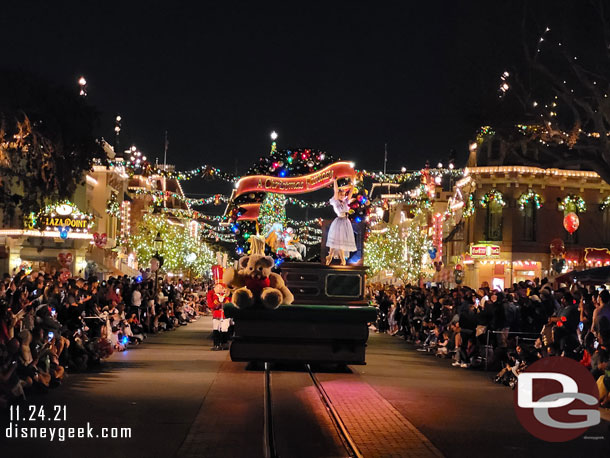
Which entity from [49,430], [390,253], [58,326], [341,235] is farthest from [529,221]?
[49,430]

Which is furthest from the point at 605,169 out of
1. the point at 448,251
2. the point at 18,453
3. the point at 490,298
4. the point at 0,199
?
the point at 448,251

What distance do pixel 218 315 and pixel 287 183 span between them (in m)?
4.25

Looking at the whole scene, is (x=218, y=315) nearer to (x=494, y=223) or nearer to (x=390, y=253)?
(x=494, y=223)

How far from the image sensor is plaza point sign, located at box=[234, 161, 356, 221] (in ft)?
89.1

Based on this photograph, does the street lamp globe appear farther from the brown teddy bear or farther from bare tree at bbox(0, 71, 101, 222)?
the brown teddy bear

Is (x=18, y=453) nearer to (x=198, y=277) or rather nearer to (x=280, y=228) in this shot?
(x=280, y=228)

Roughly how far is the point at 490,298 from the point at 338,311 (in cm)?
758

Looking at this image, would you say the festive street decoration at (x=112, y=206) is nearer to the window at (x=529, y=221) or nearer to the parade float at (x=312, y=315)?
the window at (x=529, y=221)

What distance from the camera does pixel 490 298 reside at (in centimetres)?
2525

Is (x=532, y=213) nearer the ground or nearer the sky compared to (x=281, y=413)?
nearer the sky

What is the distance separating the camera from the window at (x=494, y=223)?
5412 cm

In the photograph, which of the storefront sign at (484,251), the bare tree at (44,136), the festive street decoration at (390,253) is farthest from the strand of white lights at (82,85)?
the festive street decoration at (390,253)

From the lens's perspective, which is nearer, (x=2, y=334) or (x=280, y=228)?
(x=2, y=334)

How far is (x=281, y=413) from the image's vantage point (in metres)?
13.8
